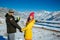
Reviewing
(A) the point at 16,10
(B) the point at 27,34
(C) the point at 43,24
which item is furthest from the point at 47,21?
(B) the point at 27,34

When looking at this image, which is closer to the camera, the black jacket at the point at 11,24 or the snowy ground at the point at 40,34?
the black jacket at the point at 11,24

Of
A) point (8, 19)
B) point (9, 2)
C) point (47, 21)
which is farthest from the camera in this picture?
point (47, 21)

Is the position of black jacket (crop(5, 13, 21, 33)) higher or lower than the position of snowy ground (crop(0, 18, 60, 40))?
higher

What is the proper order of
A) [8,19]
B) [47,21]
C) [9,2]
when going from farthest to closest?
1. [47,21]
2. [9,2]
3. [8,19]

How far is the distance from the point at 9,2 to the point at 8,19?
159cm

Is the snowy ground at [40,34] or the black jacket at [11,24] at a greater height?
the black jacket at [11,24]

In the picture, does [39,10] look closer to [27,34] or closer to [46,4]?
[46,4]

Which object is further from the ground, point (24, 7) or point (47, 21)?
point (24, 7)

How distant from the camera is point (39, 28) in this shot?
5.75 m

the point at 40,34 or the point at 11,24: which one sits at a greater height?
the point at 11,24

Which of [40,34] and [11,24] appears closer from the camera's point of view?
[11,24]

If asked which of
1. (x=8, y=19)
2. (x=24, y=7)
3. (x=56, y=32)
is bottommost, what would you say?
(x=56, y=32)

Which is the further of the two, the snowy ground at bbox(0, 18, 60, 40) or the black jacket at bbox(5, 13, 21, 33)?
the snowy ground at bbox(0, 18, 60, 40)

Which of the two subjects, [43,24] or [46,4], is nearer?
[46,4]
